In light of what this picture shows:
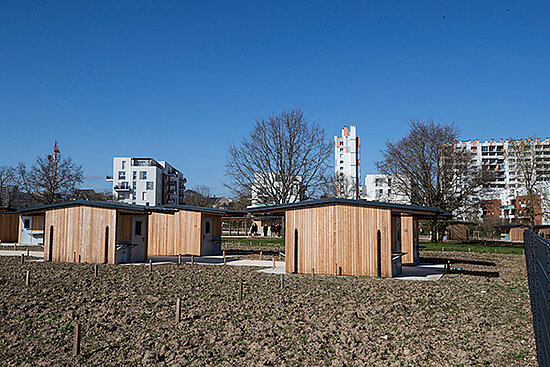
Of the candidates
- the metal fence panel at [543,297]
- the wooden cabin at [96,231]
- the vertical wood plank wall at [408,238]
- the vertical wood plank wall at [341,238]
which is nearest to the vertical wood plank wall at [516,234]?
the vertical wood plank wall at [408,238]

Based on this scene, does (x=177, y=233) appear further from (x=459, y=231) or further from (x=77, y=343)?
(x=459, y=231)

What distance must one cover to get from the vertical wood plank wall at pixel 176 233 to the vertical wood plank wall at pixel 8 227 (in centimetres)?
1769

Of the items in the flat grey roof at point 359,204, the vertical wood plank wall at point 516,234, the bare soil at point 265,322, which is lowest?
the bare soil at point 265,322

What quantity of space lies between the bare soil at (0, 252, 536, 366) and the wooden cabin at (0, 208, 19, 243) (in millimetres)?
27934

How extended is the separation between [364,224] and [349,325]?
8305mm

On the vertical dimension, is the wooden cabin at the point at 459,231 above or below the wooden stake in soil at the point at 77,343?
above

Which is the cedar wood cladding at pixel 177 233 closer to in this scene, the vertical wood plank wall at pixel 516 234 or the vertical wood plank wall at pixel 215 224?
the vertical wood plank wall at pixel 215 224

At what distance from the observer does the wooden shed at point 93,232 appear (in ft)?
68.6

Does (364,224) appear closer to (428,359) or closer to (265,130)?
(428,359)

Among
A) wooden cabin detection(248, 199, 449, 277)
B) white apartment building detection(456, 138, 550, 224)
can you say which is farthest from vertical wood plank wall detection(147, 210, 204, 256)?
white apartment building detection(456, 138, 550, 224)

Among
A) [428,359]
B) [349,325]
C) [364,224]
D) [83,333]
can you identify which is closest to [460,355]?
[428,359]

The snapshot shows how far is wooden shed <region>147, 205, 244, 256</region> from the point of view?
26.4 metres

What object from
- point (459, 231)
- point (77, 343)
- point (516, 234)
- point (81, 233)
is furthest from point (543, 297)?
point (516, 234)

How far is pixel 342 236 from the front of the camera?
56.7ft
